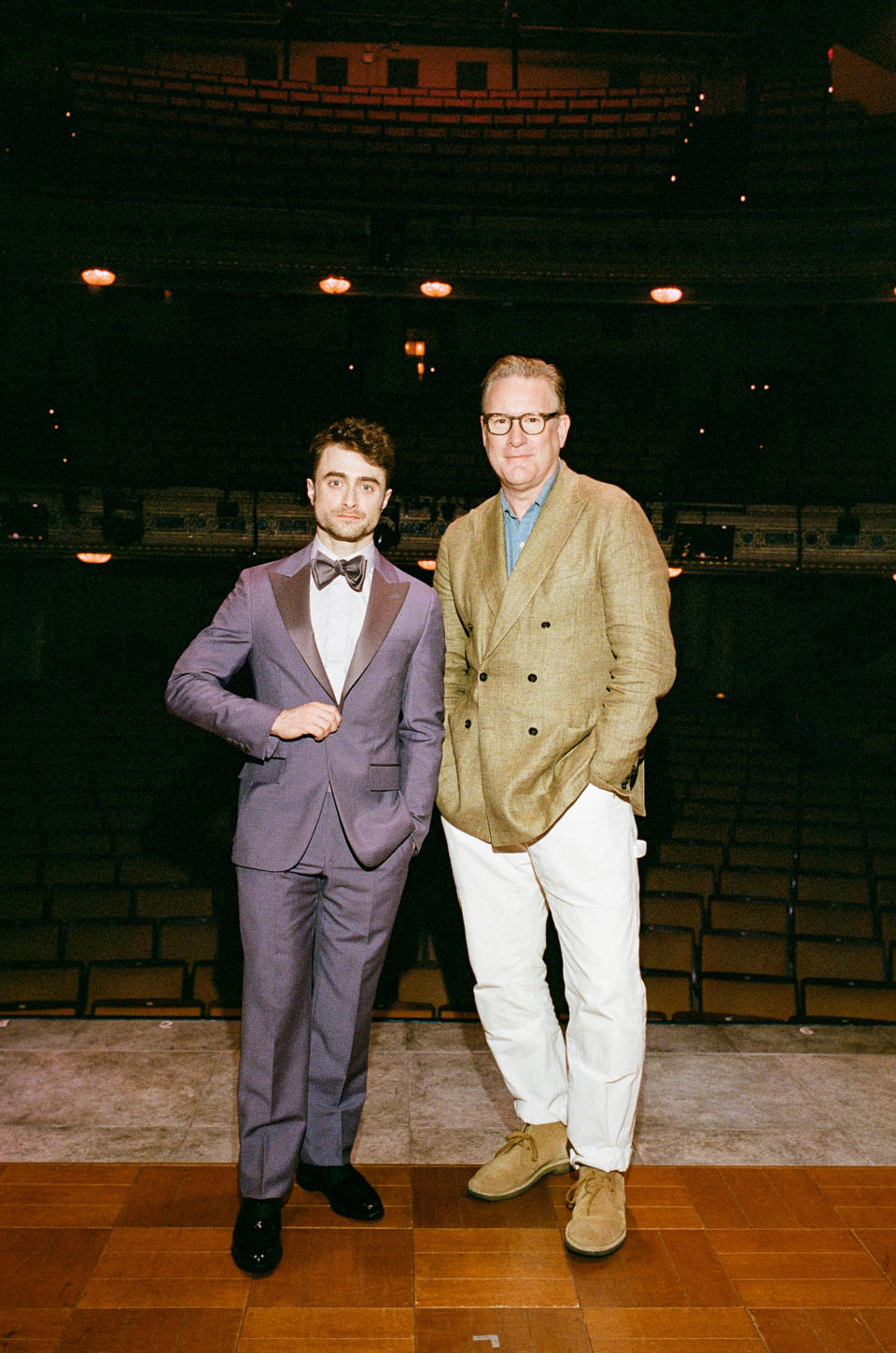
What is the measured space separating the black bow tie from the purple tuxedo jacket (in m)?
0.03

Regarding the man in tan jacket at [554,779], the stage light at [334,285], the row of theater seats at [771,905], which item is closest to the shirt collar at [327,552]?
the man in tan jacket at [554,779]

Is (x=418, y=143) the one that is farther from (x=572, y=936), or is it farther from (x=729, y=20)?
(x=572, y=936)

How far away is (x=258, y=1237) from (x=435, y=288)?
11809 millimetres

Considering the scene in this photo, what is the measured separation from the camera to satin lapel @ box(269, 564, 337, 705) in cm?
200

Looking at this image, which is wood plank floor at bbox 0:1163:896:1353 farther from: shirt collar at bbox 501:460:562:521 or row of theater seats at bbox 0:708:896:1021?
row of theater seats at bbox 0:708:896:1021

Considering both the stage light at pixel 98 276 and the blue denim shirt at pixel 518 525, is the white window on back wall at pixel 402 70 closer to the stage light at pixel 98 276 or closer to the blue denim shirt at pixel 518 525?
the stage light at pixel 98 276

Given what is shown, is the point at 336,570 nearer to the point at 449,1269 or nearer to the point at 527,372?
the point at 527,372

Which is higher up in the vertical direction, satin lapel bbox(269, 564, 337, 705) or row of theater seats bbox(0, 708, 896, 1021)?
satin lapel bbox(269, 564, 337, 705)

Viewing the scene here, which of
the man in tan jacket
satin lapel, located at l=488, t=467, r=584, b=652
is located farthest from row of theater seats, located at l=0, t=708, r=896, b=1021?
satin lapel, located at l=488, t=467, r=584, b=652

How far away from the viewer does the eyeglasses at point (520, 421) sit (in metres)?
2.04

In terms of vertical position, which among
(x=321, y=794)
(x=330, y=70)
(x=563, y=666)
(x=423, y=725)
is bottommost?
(x=321, y=794)

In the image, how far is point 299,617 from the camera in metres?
2.02

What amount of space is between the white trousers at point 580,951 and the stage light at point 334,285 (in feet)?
37.1

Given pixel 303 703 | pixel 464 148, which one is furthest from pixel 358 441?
pixel 464 148
